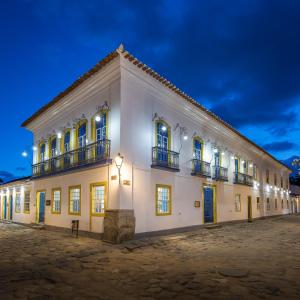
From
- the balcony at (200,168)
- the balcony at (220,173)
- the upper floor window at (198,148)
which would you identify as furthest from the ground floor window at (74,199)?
the balcony at (220,173)

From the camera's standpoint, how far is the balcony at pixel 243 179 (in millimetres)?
21239

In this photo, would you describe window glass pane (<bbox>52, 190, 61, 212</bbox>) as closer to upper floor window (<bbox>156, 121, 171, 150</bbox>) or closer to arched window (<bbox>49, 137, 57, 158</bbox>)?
arched window (<bbox>49, 137, 57, 158</bbox>)

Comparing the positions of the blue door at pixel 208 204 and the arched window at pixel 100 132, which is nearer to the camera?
the arched window at pixel 100 132

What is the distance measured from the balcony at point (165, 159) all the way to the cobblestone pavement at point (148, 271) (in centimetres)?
357

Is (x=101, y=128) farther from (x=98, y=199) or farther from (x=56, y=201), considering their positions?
(x=56, y=201)

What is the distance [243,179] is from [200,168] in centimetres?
747

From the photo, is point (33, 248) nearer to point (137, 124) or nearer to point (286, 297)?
point (137, 124)

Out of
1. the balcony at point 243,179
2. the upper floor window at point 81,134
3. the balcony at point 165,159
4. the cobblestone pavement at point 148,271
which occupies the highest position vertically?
the upper floor window at point 81,134

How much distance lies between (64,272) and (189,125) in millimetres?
11251

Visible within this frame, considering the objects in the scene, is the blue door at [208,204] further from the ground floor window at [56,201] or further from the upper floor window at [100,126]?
the ground floor window at [56,201]

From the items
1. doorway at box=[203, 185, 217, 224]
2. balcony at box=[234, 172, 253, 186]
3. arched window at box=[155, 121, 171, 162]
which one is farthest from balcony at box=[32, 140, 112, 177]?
balcony at box=[234, 172, 253, 186]

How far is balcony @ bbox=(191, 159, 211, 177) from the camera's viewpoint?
625 inches

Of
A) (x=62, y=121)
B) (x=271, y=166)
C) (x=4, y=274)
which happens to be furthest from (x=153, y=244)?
(x=271, y=166)

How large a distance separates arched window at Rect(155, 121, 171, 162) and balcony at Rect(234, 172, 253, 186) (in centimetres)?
909
